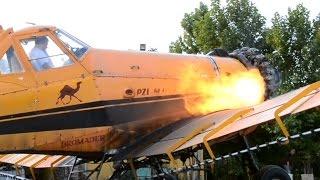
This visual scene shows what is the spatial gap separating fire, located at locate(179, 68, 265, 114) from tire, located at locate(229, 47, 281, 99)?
10 centimetres

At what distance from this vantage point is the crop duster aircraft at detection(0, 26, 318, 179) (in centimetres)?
720

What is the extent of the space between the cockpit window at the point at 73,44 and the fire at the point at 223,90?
173cm

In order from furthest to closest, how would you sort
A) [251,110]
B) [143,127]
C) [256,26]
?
[256,26]
[143,127]
[251,110]

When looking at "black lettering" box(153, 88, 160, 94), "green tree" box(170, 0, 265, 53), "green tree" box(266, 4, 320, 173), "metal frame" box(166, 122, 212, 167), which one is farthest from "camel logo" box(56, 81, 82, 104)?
"green tree" box(170, 0, 265, 53)

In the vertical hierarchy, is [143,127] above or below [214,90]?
below

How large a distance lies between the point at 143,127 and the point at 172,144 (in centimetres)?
80

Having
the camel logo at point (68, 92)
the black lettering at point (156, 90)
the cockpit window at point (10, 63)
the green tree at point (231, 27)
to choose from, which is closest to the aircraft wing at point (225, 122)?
the black lettering at point (156, 90)

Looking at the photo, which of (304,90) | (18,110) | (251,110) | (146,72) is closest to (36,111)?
(18,110)

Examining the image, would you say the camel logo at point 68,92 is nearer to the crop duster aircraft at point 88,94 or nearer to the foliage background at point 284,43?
the crop duster aircraft at point 88,94

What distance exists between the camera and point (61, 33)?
785 centimetres

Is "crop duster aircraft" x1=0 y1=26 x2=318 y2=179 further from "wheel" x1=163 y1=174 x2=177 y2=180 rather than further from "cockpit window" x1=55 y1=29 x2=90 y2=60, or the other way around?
"wheel" x1=163 y1=174 x2=177 y2=180

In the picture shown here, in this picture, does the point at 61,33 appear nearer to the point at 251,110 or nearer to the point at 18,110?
the point at 18,110

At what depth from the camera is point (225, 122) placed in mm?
7211

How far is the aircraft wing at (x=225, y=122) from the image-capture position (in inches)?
255
